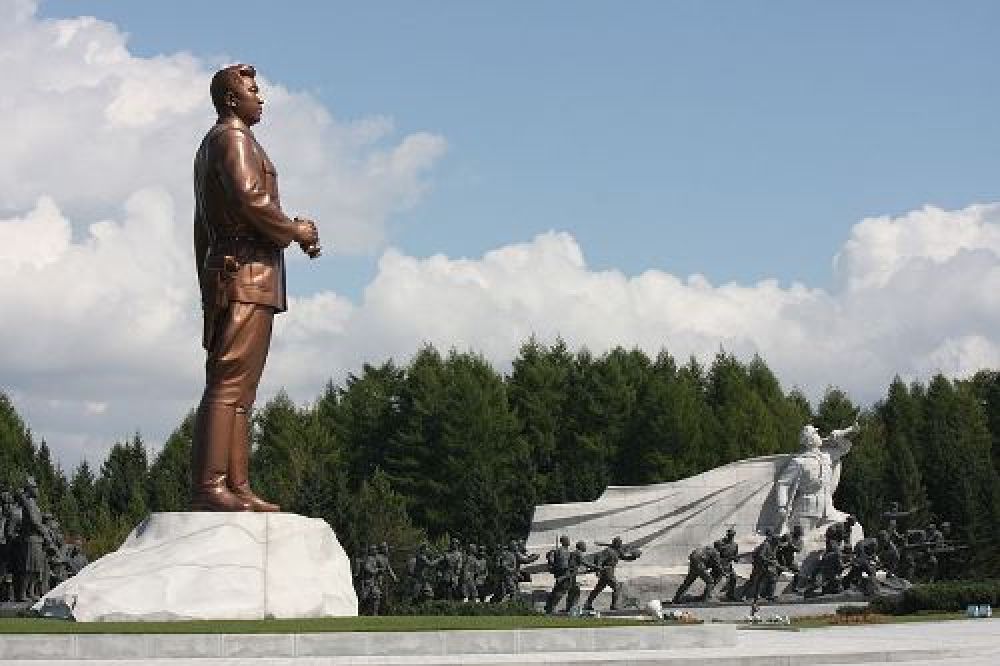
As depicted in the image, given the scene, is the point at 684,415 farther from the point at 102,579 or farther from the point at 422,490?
the point at 102,579

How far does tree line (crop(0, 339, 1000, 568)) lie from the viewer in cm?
5000

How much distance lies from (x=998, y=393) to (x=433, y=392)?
70.2ft

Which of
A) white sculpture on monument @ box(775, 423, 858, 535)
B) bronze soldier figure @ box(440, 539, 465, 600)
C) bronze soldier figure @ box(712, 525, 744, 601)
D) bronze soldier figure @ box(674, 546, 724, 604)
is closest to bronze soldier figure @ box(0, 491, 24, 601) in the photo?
bronze soldier figure @ box(440, 539, 465, 600)

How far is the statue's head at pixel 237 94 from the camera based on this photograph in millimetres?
17422

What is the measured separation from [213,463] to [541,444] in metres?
40.5

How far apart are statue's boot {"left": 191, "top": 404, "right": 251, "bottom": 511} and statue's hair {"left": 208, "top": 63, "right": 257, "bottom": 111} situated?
3.58m

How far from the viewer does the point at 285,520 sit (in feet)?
55.1

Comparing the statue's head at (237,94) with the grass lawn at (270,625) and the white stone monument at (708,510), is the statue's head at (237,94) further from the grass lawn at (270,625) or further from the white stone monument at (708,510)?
the white stone monument at (708,510)

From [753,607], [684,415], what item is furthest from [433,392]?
[753,607]

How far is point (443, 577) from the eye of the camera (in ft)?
Result: 111

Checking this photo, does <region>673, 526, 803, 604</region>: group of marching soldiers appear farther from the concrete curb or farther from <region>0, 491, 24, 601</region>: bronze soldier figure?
the concrete curb

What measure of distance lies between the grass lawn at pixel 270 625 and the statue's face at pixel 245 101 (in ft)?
19.2

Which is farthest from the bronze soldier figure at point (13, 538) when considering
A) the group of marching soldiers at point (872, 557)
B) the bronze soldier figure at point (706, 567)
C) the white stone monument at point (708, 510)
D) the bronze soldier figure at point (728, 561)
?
the group of marching soldiers at point (872, 557)

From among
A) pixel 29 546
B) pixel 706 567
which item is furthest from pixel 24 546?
pixel 706 567
